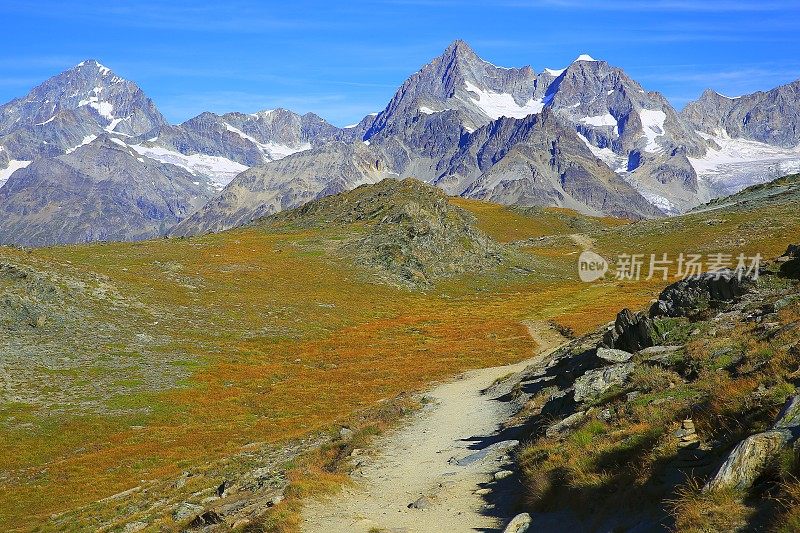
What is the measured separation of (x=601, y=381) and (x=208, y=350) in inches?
1669

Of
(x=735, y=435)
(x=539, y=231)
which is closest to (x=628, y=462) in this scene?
(x=735, y=435)

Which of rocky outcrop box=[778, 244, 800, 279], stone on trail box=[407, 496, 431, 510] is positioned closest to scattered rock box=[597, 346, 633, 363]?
rocky outcrop box=[778, 244, 800, 279]

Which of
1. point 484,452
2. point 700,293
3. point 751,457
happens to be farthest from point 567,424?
point 700,293

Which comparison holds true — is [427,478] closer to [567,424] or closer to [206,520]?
[567,424]

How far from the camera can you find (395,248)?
113500mm

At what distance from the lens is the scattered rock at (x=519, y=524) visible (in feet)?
52.7

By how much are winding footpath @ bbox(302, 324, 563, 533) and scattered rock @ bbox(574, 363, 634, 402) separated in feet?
12.6

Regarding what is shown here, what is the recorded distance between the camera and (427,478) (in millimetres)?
23219

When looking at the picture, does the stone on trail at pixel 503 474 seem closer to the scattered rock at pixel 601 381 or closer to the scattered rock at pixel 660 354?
the scattered rock at pixel 601 381

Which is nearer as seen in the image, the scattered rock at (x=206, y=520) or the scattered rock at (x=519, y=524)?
the scattered rock at (x=519, y=524)

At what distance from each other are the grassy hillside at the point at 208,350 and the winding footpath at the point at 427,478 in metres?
5.32

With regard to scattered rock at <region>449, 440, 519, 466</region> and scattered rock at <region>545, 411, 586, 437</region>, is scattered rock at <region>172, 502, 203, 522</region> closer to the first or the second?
scattered rock at <region>449, 440, 519, 466</region>

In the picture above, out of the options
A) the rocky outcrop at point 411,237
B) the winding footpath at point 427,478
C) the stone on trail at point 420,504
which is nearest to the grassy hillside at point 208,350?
the rocky outcrop at point 411,237

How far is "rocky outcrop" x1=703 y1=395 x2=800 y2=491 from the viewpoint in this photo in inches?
488
